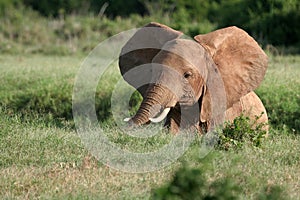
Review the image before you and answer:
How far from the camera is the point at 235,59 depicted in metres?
7.85

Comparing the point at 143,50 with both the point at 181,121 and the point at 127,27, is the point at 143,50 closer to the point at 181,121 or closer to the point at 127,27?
the point at 181,121

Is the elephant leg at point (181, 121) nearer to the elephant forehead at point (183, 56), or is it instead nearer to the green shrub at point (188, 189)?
the elephant forehead at point (183, 56)

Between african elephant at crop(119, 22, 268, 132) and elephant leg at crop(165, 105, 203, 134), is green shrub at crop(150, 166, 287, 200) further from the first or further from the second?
elephant leg at crop(165, 105, 203, 134)

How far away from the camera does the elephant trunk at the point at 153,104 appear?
6695mm

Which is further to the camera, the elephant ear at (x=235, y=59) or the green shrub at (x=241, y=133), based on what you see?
the elephant ear at (x=235, y=59)

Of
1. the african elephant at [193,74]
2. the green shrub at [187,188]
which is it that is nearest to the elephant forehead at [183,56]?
the african elephant at [193,74]

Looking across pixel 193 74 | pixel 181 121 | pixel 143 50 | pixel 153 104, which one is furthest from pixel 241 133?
pixel 143 50

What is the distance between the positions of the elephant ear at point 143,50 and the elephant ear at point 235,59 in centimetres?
40

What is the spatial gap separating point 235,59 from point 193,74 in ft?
2.84

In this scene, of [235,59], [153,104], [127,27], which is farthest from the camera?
[127,27]

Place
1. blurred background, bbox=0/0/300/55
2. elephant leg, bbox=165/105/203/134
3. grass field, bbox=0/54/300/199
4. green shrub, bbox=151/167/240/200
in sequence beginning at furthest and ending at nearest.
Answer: blurred background, bbox=0/0/300/55 → elephant leg, bbox=165/105/203/134 → grass field, bbox=0/54/300/199 → green shrub, bbox=151/167/240/200

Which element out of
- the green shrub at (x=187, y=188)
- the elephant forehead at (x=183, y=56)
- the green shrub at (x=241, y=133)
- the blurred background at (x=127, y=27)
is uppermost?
the green shrub at (x=187, y=188)

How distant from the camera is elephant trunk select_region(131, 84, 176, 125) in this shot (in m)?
6.70

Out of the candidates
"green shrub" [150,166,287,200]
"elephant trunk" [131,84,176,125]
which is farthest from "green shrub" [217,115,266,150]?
"green shrub" [150,166,287,200]
